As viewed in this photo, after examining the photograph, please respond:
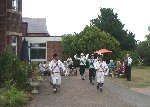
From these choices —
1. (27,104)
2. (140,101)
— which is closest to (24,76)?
(27,104)

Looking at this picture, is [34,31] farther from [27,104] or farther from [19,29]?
[27,104]

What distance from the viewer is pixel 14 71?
20797mm

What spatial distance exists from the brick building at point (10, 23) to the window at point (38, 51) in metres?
22.1

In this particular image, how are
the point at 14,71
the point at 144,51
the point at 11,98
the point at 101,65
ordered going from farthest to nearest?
1. the point at 144,51
2. the point at 101,65
3. the point at 14,71
4. the point at 11,98

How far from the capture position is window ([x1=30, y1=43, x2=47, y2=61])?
5031 centimetres

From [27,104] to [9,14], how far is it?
32.3 ft

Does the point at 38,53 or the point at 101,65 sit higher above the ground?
the point at 38,53

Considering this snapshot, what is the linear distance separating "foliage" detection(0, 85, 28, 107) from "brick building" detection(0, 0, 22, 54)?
7.21 meters

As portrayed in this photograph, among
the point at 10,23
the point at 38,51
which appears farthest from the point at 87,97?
the point at 38,51

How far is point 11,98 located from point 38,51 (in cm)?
3401

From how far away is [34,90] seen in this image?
20.7 m

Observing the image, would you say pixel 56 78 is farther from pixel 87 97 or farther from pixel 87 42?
pixel 87 42

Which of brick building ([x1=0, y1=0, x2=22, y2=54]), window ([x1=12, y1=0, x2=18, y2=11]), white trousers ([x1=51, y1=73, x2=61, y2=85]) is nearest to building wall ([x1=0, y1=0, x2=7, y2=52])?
brick building ([x1=0, y1=0, x2=22, y2=54])

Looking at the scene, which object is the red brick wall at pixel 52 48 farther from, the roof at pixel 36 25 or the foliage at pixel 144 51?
the foliage at pixel 144 51
